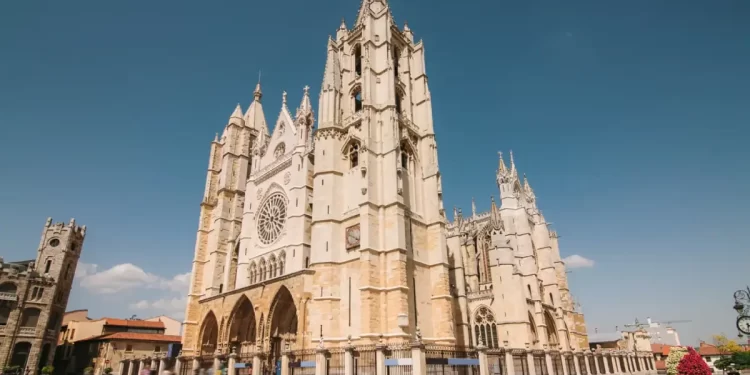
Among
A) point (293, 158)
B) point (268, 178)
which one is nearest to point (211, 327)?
point (268, 178)

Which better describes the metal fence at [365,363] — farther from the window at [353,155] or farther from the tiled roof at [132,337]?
the tiled roof at [132,337]

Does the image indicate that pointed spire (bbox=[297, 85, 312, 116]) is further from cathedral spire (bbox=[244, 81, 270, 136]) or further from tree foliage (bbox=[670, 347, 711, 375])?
tree foliage (bbox=[670, 347, 711, 375])

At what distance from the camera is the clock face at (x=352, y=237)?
77.9 feet

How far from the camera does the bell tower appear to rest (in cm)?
2211

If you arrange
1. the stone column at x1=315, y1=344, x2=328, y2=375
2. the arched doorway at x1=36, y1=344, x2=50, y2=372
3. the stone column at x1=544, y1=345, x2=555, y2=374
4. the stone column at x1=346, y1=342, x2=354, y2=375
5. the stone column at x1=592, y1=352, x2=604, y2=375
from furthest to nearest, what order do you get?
the arched doorway at x1=36, y1=344, x2=50, y2=372 → the stone column at x1=592, y1=352, x2=604, y2=375 → the stone column at x1=544, y1=345, x2=555, y2=374 → the stone column at x1=315, y1=344, x2=328, y2=375 → the stone column at x1=346, y1=342, x2=354, y2=375

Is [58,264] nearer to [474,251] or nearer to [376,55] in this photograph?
[376,55]

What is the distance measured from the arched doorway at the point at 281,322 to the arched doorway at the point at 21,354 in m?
24.8

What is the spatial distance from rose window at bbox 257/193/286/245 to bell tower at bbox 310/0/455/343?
549 cm

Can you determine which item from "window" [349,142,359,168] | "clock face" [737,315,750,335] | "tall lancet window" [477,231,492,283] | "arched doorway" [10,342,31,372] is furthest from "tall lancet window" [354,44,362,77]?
"arched doorway" [10,342,31,372]

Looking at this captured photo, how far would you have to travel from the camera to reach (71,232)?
131 ft

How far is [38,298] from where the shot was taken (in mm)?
36375

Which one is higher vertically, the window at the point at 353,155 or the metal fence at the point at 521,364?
the window at the point at 353,155

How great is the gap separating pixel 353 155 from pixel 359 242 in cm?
659

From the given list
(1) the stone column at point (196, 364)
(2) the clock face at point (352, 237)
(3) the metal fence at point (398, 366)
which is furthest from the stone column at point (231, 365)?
(2) the clock face at point (352, 237)
